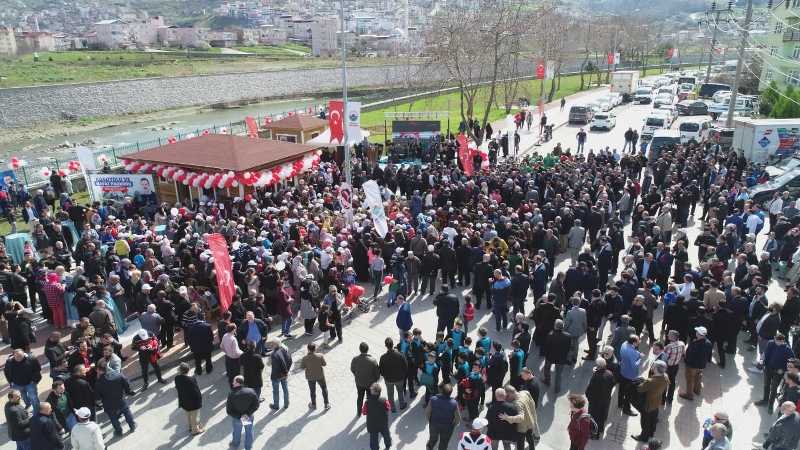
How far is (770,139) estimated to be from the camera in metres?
22.5

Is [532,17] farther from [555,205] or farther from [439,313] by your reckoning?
[439,313]

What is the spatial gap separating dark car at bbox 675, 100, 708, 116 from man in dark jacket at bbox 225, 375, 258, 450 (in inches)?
1597

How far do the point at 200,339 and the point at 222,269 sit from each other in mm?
1396

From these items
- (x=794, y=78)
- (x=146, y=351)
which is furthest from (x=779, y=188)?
(x=794, y=78)

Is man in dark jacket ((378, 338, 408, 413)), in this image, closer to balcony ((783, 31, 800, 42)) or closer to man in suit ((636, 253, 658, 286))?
man in suit ((636, 253, 658, 286))

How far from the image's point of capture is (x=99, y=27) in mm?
152625

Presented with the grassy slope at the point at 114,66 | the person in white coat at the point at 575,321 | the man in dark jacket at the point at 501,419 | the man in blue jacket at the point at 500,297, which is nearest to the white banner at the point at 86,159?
the man in blue jacket at the point at 500,297

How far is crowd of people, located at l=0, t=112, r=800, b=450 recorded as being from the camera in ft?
25.8

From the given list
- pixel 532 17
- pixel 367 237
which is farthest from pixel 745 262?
pixel 532 17

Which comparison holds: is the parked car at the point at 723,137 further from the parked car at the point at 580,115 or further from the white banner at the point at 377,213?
the white banner at the point at 377,213

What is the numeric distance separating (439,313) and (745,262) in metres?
6.54

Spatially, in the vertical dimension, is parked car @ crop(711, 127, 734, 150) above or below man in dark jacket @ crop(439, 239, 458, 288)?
above

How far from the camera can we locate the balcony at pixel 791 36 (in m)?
45.6

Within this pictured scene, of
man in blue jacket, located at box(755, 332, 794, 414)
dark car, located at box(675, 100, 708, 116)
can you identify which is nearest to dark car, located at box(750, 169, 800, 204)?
man in blue jacket, located at box(755, 332, 794, 414)
